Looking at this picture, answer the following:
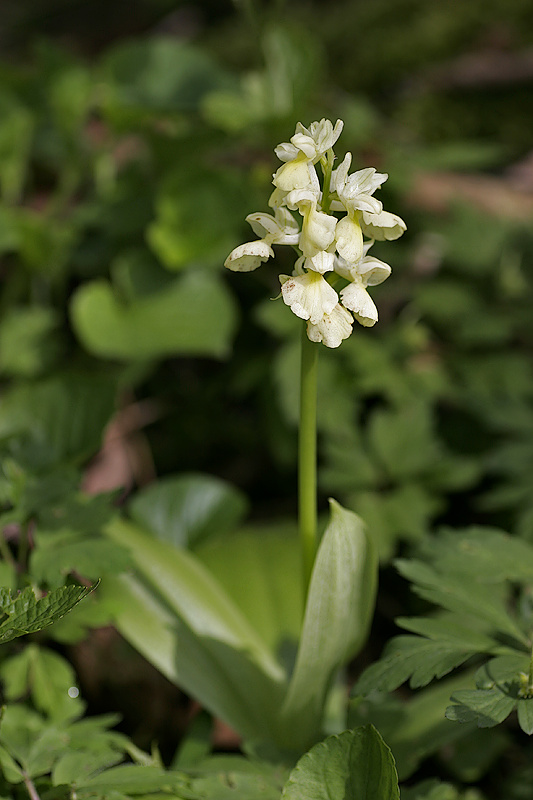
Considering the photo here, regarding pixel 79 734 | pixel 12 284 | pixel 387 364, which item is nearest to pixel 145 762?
pixel 79 734

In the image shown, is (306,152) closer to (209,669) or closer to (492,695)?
(492,695)

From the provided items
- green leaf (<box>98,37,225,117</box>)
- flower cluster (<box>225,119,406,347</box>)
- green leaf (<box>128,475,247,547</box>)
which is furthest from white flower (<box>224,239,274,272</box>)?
green leaf (<box>98,37,225,117</box>)

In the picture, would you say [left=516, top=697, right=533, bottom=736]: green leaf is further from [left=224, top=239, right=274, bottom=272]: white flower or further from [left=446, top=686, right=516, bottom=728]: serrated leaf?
[left=224, top=239, right=274, bottom=272]: white flower

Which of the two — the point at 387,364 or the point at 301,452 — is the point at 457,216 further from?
the point at 301,452

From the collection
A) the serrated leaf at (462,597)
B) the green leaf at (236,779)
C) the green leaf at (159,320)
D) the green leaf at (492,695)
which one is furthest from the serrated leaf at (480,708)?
the green leaf at (159,320)

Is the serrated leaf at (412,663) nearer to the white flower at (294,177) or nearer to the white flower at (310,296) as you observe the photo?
the white flower at (310,296)

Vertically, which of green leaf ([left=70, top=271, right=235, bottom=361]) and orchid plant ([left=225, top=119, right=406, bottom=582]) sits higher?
green leaf ([left=70, top=271, right=235, bottom=361])

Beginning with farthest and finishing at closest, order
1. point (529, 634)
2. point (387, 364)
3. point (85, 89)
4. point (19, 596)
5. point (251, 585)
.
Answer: point (85, 89), point (387, 364), point (251, 585), point (529, 634), point (19, 596)

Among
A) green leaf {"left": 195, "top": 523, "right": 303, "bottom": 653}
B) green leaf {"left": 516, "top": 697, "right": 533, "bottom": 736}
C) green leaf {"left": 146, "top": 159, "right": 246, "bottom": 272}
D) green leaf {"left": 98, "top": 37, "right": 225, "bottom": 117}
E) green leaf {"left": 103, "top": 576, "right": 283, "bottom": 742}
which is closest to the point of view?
green leaf {"left": 516, "top": 697, "right": 533, "bottom": 736}
